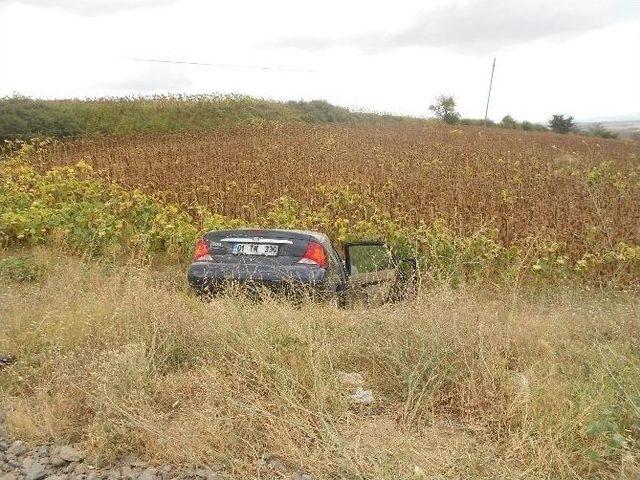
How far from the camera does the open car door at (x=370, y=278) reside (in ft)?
19.1

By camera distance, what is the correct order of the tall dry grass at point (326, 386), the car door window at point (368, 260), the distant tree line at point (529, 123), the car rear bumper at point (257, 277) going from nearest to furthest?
the tall dry grass at point (326, 386) → the car rear bumper at point (257, 277) → the car door window at point (368, 260) → the distant tree line at point (529, 123)

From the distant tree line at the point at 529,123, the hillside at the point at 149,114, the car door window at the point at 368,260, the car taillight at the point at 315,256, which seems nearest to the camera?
the car taillight at the point at 315,256

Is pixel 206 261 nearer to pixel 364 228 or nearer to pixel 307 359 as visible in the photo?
pixel 307 359

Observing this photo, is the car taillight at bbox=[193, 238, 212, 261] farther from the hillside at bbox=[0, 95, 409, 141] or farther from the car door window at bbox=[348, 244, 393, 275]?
the hillside at bbox=[0, 95, 409, 141]

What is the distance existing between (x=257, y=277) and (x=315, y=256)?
0.61m

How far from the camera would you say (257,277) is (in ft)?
17.6

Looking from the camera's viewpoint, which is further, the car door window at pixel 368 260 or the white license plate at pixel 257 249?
the car door window at pixel 368 260

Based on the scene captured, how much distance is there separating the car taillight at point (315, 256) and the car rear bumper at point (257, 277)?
2.8 inches

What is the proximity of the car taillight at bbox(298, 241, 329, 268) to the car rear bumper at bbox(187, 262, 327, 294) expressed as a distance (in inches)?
2.8

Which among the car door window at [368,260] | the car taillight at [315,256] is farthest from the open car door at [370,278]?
the car taillight at [315,256]

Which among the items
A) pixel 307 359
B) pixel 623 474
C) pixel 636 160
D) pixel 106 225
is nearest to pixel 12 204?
pixel 106 225

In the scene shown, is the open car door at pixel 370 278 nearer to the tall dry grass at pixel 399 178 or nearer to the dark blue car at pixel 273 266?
the dark blue car at pixel 273 266

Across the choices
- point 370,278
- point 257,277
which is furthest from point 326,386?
point 370,278

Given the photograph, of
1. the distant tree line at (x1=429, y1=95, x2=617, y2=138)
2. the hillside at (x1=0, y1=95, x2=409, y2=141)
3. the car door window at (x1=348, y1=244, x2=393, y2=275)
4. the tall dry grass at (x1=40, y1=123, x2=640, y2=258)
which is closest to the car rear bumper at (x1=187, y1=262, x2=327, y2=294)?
the car door window at (x1=348, y1=244, x2=393, y2=275)
